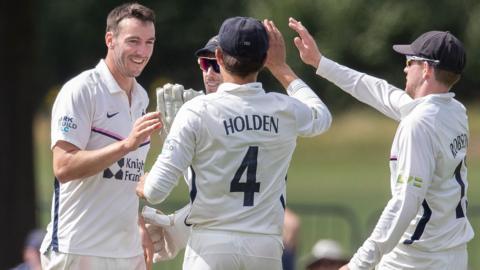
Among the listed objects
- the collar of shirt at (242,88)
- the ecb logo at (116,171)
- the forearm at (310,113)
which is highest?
the collar of shirt at (242,88)

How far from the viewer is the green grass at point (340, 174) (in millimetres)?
17406

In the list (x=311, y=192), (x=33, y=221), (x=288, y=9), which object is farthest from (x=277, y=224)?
(x=288, y=9)

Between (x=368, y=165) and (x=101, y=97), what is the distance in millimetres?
27730

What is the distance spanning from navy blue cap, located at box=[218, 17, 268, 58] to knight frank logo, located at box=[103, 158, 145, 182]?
1.10 meters

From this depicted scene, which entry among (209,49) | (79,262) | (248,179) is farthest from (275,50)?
(79,262)

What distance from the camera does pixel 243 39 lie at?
6.57 meters

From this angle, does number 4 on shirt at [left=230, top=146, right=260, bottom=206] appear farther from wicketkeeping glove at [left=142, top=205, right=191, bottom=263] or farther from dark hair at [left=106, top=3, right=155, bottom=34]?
dark hair at [left=106, top=3, right=155, bottom=34]

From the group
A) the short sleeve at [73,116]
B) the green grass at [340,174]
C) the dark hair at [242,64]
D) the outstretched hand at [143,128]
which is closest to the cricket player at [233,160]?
the dark hair at [242,64]

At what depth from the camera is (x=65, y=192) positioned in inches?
291

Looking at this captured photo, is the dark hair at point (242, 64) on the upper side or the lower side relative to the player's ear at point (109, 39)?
lower

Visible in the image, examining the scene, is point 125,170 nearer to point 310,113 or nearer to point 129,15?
A: point 129,15

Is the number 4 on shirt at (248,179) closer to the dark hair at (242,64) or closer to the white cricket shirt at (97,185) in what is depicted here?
the dark hair at (242,64)

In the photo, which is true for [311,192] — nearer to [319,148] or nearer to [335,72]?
[319,148]

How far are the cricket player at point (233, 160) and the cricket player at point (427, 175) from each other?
61cm
